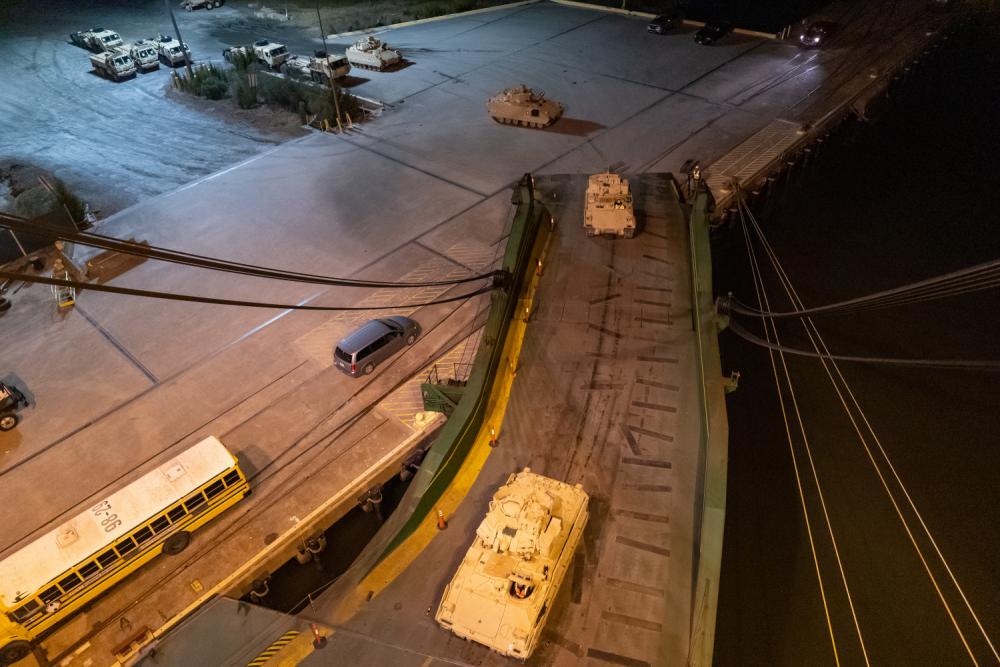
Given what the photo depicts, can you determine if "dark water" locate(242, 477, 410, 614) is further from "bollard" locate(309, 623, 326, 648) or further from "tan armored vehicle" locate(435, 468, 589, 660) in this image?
"tan armored vehicle" locate(435, 468, 589, 660)

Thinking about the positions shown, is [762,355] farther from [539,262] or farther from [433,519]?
[433,519]

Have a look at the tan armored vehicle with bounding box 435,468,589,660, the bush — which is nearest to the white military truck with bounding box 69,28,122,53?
the bush

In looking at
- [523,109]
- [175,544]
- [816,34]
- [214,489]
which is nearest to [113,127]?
[523,109]

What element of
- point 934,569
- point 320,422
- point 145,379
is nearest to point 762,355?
point 934,569

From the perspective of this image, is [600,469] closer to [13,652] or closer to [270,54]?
[13,652]

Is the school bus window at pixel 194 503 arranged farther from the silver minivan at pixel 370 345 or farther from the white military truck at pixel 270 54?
the white military truck at pixel 270 54

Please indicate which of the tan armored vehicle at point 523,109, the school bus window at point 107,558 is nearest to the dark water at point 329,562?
the school bus window at point 107,558
